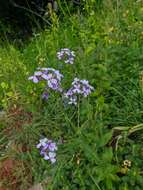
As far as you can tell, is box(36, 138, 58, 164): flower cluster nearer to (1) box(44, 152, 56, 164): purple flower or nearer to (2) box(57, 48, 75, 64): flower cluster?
(1) box(44, 152, 56, 164): purple flower

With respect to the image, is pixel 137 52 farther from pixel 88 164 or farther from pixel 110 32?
pixel 88 164

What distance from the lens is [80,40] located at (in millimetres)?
4180

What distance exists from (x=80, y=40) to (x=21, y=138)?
128 cm

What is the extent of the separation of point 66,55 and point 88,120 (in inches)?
23.6

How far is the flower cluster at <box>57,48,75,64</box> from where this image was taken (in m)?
3.18

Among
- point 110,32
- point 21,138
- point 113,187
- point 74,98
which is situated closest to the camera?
point 113,187

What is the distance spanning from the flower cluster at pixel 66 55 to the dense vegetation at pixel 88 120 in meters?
0.07

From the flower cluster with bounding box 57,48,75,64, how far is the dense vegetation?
7cm

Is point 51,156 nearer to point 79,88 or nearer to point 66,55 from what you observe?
point 79,88

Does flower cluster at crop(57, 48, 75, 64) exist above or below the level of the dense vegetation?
above

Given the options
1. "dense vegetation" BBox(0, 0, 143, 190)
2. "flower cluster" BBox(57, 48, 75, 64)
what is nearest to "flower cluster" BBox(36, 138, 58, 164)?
"dense vegetation" BBox(0, 0, 143, 190)

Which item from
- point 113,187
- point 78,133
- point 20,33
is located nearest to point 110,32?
point 78,133

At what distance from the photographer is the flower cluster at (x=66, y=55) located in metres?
3.18

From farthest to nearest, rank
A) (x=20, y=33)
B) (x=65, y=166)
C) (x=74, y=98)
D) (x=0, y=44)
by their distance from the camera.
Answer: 1. (x=20, y=33)
2. (x=0, y=44)
3. (x=74, y=98)
4. (x=65, y=166)
